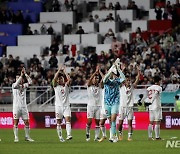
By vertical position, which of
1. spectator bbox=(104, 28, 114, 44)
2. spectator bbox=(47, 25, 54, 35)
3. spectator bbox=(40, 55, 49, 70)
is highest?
spectator bbox=(47, 25, 54, 35)

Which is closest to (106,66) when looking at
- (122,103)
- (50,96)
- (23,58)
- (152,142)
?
(50,96)

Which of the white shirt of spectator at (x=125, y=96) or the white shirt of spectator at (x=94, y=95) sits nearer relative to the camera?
the white shirt of spectator at (x=94, y=95)

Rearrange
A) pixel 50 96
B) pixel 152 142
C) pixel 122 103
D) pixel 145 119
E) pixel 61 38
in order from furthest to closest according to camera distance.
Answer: pixel 61 38 < pixel 50 96 < pixel 145 119 < pixel 122 103 < pixel 152 142

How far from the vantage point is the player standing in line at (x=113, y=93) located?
26.5 meters

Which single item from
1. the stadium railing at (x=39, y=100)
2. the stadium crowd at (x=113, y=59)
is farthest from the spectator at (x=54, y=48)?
the stadium railing at (x=39, y=100)

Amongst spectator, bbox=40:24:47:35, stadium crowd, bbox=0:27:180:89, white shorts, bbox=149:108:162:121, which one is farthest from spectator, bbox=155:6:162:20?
white shorts, bbox=149:108:162:121

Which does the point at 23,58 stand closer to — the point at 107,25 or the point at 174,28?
the point at 107,25

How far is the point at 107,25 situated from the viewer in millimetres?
49844

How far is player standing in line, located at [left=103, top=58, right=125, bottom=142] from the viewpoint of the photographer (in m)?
26.5

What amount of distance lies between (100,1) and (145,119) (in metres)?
15.6

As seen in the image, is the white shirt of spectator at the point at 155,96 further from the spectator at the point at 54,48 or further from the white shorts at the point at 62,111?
the spectator at the point at 54,48

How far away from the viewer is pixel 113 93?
2680 cm

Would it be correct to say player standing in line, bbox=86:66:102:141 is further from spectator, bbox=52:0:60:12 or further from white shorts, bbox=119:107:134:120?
spectator, bbox=52:0:60:12

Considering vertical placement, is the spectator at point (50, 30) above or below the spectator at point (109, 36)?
above
